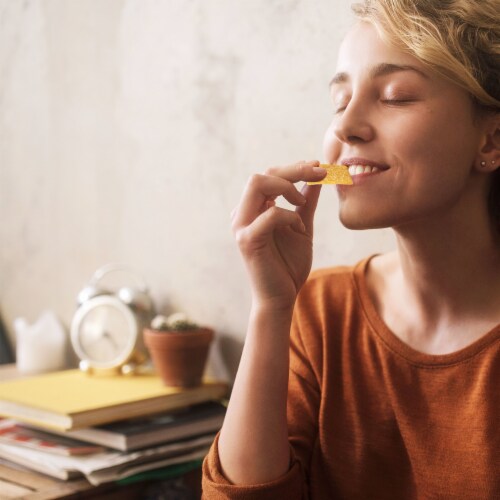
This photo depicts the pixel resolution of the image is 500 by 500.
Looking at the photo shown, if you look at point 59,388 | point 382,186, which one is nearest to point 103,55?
point 59,388

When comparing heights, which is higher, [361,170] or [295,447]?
[361,170]

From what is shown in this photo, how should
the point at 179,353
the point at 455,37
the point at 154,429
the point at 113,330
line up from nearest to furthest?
the point at 455,37, the point at 154,429, the point at 179,353, the point at 113,330

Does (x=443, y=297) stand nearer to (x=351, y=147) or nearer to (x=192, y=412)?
(x=351, y=147)

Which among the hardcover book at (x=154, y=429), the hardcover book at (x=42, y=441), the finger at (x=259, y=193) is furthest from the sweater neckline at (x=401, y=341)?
the hardcover book at (x=42, y=441)

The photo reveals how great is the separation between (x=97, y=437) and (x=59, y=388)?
8.9 inches

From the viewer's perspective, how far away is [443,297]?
3.74 feet

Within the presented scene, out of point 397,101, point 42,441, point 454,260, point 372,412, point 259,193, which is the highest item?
point 397,101

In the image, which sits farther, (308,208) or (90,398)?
(90,398)

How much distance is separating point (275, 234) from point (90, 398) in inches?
22.3

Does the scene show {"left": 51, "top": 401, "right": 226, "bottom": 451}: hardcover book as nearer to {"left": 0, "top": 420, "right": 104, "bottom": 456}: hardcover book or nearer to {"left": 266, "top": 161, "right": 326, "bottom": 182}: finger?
{"left": 0, "top": 420, "right": 104, "bottom": 456}: hardcover book

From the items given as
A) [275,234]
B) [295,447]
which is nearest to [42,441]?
[295,447]

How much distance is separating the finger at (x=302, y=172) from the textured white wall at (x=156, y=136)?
0.35 meters

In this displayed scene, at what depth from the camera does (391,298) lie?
121 centimetres

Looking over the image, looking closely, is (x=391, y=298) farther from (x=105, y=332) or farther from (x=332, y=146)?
(x=105, y=332)
